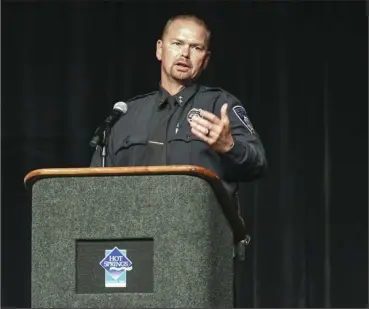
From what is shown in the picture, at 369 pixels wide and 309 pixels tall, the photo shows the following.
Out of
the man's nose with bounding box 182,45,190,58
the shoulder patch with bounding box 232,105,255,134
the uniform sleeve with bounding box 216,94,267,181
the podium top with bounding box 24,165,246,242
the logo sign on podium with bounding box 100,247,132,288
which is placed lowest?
the logo sign on podium with bounding box 100,247,132,288

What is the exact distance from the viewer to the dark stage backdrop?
511 centimetres

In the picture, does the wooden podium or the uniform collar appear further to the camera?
the uniform collar

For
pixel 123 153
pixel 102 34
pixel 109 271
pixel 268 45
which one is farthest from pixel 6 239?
pixel 109 271

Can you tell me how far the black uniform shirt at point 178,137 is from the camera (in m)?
2.63

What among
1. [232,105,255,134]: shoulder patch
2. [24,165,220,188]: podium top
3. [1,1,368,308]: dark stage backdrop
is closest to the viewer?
[24,165,220,188]: podium top

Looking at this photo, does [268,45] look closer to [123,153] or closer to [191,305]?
[123,153]

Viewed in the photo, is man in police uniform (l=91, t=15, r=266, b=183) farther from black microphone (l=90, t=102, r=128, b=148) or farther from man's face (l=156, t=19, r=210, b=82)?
black microphone (l=90, t=102, r=128, b=148)

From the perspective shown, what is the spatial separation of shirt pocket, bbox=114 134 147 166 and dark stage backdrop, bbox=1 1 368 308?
2376mm

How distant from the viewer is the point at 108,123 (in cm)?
263

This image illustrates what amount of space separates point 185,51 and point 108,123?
369 millimetres

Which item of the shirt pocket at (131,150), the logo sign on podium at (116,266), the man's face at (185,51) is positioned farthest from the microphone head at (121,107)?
the logo sign on podium at (116,266)

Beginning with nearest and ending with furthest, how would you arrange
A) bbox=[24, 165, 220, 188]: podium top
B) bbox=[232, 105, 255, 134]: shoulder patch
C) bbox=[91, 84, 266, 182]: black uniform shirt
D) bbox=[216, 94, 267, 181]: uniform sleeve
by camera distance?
bbox=[24, 165, 220, 188]: podium top < bbox=[216, 94, 267, 181]: uniform sleeve < bbox=[91, 84, 266, 182]: black uniform shirt < bbox=[232, 105, 255, 134]: shoulder patch

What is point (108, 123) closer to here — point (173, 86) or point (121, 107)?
point (121, 107)

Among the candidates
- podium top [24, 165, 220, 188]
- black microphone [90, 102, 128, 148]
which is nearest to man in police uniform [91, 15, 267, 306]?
black microphone [90, 102, 128, 148]
